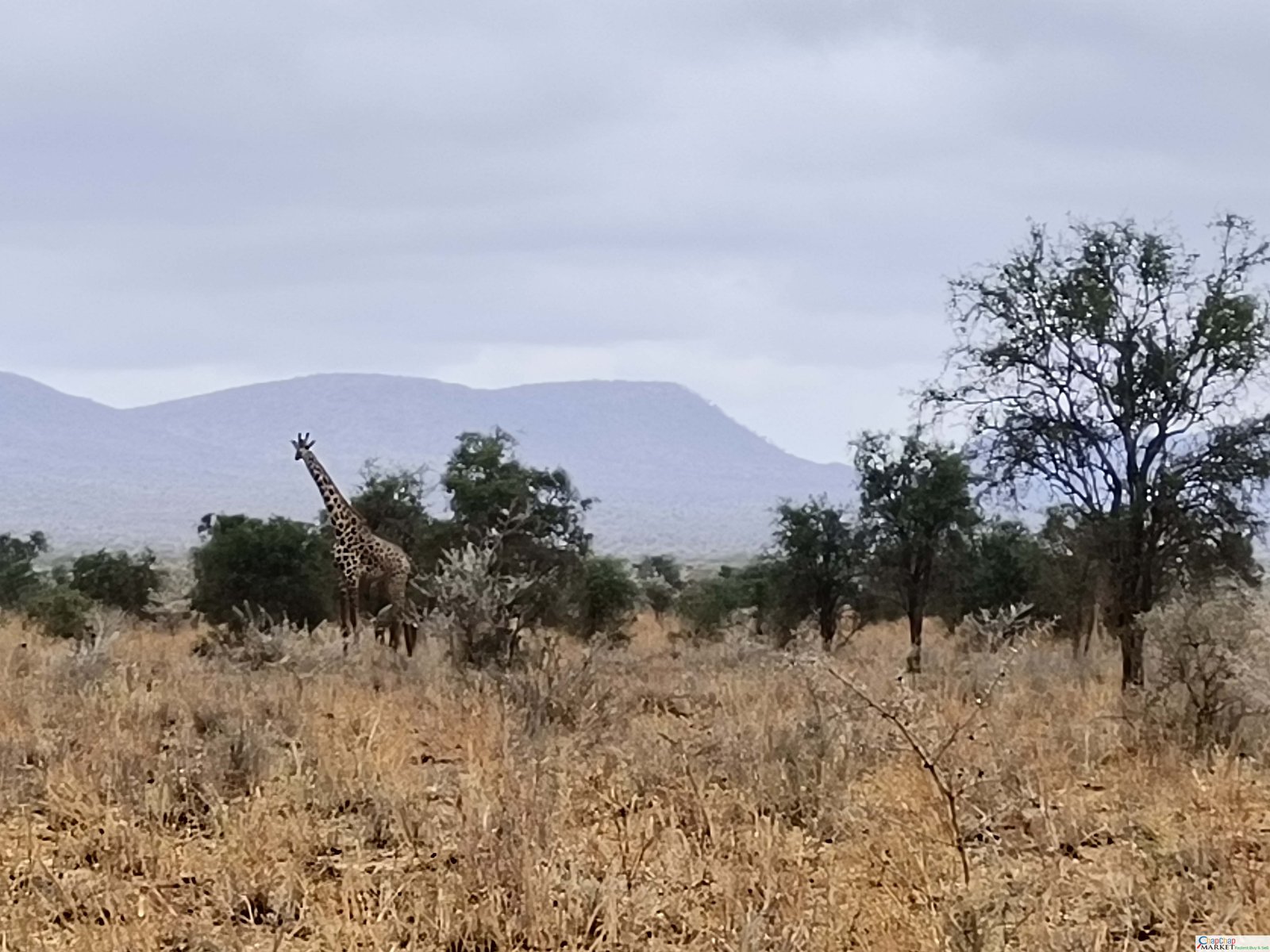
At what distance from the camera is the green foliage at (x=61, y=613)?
23587 millimetres

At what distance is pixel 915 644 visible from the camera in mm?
19562

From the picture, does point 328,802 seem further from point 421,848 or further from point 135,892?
point 135,892

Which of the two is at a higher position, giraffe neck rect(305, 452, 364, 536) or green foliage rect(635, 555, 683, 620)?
giraffe neck rect(305, 452, 364, 536)

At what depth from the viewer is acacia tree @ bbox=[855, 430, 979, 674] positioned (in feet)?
67.8

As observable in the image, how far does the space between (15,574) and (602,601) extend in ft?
50.8

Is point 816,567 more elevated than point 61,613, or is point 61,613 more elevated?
point 816,567

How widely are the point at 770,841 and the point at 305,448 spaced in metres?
13.8

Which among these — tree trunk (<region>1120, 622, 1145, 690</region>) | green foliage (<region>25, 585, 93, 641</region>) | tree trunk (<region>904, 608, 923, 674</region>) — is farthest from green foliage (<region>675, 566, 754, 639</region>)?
tree trunk (<region>1120, 622, 1145, 690</region>)

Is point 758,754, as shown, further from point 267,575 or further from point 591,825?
point 267,575

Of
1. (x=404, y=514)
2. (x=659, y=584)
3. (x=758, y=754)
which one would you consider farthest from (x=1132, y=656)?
(x=659, y=584)

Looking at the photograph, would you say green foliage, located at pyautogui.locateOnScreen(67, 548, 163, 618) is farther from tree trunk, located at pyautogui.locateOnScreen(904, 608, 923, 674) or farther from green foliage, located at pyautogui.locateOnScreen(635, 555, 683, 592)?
tree trunk, located at pyautogui.locateOnScreen(904, 608, 923, 674)

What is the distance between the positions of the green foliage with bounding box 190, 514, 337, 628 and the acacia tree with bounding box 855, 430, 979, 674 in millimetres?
8676

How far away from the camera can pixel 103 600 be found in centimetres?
2869

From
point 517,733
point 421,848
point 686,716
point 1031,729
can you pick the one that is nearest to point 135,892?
point 421,848
